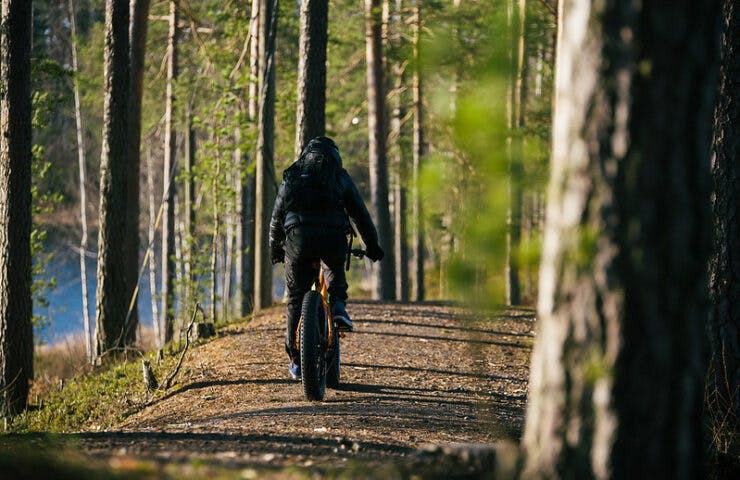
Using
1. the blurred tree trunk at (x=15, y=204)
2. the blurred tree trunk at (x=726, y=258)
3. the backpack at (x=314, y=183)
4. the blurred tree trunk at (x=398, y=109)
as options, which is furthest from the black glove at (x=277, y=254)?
the blurred tree trunk at (x=398, y=109)

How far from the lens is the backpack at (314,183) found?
21.9ft

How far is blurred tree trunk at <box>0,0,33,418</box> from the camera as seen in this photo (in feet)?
34.1

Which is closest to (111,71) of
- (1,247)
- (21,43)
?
(21,43)

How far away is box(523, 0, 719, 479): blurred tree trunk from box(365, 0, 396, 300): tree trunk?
52.1ft

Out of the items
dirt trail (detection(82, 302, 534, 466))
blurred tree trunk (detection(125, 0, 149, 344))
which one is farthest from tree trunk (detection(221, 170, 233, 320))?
dirt trail (detection(82, 302, 534, 466))

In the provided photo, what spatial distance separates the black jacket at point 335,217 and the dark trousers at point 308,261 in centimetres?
5

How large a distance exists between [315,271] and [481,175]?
4.16 meters

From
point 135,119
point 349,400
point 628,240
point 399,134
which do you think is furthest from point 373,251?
point 399,134

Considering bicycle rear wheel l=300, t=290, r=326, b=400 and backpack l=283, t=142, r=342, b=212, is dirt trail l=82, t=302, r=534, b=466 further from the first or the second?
backpack l=283, t=142, r=342, b=212

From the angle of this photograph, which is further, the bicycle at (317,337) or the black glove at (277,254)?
the black glove at (277,254)

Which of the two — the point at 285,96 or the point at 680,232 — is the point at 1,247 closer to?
the point at 285,96

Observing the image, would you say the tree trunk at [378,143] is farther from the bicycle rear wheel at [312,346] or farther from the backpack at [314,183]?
the backpack at [314,183]

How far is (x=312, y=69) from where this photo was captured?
41.1 ft

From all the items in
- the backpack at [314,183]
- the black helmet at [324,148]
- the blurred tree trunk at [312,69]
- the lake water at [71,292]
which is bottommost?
the lake water at [71,292]
